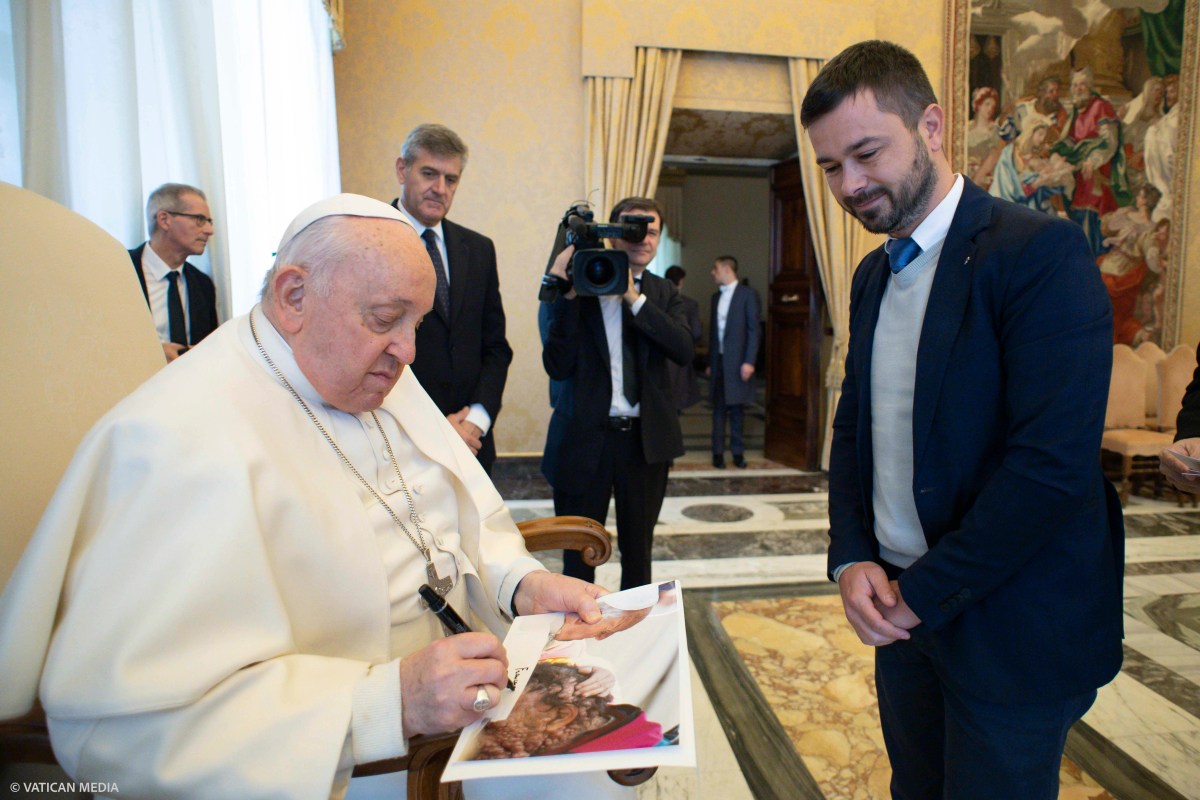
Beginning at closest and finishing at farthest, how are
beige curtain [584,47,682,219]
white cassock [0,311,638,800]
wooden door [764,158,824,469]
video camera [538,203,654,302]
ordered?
white cassock [0,311,638,800] < video camera [538,203,654,302] < beige curtain [584,47,682,219] < wooden door [764,158,824,469]

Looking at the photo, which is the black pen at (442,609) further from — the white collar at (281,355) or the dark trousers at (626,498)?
the dark trousers at (626,498)

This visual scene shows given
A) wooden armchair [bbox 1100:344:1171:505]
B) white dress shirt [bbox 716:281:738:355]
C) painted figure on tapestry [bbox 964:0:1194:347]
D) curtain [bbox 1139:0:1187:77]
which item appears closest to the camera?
wooden armchair [bbox 1100:344:1171:505]

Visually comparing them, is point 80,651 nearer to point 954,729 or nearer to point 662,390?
point 954,729

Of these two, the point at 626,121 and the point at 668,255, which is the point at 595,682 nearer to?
the point at 626,121

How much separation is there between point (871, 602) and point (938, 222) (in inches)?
29.2

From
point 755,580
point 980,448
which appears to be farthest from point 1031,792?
point 755,580

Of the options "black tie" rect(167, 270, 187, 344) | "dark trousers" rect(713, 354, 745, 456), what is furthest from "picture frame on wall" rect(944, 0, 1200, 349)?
"black tie" rect(167, 270, 187, 344)

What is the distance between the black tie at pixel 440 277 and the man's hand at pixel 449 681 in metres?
1.79

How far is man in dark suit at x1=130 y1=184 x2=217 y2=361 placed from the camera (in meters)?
1.91

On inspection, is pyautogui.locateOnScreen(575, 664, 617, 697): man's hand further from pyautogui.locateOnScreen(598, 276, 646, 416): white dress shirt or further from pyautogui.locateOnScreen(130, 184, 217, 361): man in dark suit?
pyautogui.locateOnScreen(598, 276, 646, 416): white dress shirt

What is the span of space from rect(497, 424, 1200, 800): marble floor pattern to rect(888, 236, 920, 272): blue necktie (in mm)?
1211

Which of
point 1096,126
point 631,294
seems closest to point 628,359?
point 631,294

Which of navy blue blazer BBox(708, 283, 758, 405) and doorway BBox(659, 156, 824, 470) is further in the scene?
navy blue blazer BBox(708, 283, 758, 405)

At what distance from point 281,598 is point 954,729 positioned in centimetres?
125
